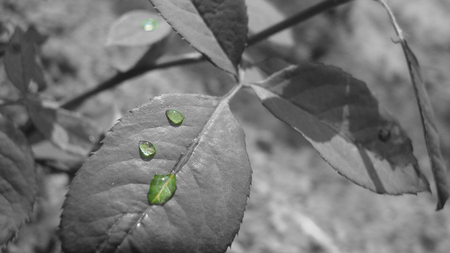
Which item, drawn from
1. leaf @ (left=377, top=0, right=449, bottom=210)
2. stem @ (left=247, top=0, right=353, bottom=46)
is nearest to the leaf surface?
leaf @ (left=377, top=0, right=449, bottom=210)

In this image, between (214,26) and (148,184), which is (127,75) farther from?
(148,184)

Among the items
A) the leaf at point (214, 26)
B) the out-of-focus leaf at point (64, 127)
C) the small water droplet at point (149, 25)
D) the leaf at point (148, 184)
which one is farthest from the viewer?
the small water droplet at point (149, 25)

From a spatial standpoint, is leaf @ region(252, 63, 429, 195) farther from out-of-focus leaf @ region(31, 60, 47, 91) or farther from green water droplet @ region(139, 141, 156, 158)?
out-of-focus leaf @ region(31, 60, 47, 91)

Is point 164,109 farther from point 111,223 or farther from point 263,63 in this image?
point 263,63

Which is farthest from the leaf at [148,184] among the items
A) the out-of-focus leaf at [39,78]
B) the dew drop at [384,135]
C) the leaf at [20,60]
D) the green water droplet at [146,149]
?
the out-of-focus leaf at [39,78]

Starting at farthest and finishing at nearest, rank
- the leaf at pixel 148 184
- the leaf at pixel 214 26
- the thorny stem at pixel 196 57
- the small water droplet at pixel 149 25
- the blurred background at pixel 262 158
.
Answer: the blurred background at pixel 262 158 < the small water droplet at pixel 149 25 < the thorny stem at pixel 196 57 < the leaf at pixel 214 26 < the leaf at pixel 148 184

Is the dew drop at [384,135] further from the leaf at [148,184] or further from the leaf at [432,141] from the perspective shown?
the leaf at [148,184]

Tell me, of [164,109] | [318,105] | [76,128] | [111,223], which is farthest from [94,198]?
[76,128]
